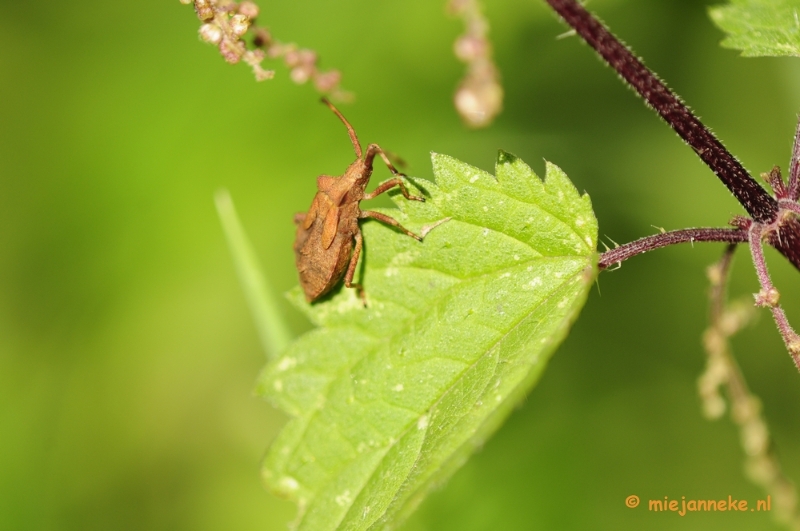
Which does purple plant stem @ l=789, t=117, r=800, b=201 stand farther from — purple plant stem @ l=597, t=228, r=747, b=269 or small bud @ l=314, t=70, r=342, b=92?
small bud @ l=314, t=70, r=342, b=92

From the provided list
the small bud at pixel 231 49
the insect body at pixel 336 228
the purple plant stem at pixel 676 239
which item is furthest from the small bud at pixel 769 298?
the small bud at pixel 231 49

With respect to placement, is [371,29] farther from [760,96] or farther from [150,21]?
[760,96]

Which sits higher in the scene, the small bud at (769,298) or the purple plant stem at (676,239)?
the purple plant stem at (676,239)

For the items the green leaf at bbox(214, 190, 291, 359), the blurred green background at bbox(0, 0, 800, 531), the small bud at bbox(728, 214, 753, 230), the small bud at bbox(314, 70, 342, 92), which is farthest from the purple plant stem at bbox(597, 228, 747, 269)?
the blurred green background at bbox(0, 0, 800, 531)

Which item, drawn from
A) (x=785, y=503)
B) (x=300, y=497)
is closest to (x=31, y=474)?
(x=300, y=497)

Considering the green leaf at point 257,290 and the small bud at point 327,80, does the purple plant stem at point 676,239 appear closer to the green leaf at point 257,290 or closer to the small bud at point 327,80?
the small bud at point 327,80

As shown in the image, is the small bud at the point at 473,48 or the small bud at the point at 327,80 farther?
the small bud at the point at 327,80
